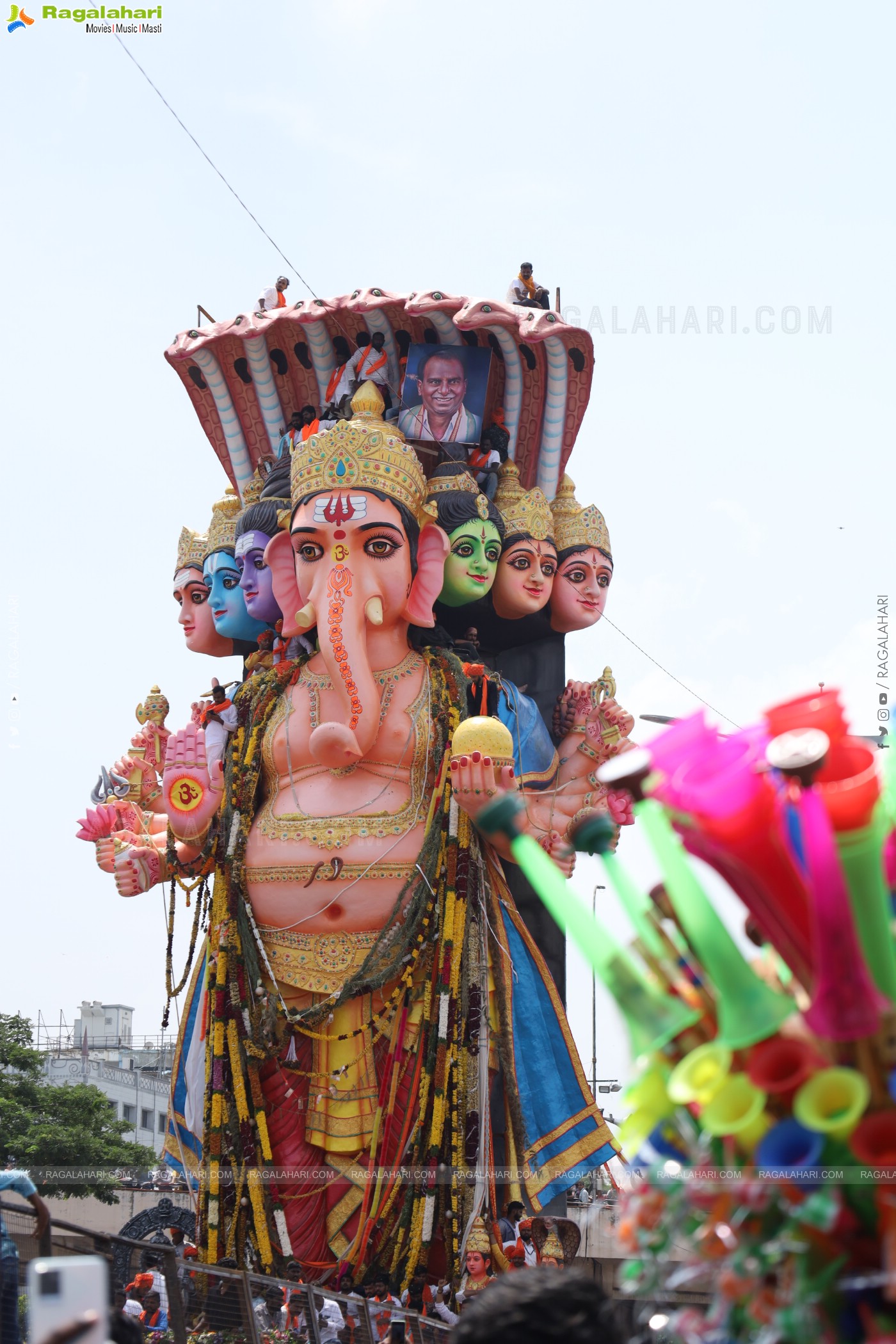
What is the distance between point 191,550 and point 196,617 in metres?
0.60

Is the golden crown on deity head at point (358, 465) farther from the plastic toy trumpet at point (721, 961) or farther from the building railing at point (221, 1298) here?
the plastic toy trumpet at point (721, 961)

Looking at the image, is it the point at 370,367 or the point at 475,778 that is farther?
the point at 370,367

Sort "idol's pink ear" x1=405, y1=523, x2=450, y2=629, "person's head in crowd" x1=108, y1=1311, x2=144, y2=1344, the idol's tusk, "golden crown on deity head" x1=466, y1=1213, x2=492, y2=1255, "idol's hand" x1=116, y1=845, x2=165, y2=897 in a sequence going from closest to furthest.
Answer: "person's head in crowd" x1=108, y1=1311, x2=144, y2=1344, "golden crown on deity head" x1=466, y1=1213, x2=492, y2=1255, the idol's tusk, "idol's pink ear" x1=405, y1=523, x2=450, y2=629, "idol's hand" x1=116, y1=845, x2=165, y2=897

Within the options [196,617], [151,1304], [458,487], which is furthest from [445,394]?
[151,1304]

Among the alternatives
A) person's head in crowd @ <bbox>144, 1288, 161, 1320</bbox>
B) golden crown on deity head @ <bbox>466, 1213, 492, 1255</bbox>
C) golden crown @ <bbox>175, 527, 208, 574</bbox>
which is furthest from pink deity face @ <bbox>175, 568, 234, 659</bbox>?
person's head in crowd @ <bbox>144, 1288, 161, 1320</bbox>

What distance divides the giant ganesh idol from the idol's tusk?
0.02m

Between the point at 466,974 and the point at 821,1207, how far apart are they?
9036mm

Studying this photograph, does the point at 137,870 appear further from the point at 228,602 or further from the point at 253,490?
the point at 253,490

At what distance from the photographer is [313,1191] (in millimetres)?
10844

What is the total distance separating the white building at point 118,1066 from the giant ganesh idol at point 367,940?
91.9 feet

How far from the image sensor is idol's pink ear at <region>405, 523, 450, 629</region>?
11.6 metres

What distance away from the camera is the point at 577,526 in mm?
12711

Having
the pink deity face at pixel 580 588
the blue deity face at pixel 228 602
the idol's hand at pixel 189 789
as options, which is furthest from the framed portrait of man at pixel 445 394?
the idol's hand at pixel 189 789

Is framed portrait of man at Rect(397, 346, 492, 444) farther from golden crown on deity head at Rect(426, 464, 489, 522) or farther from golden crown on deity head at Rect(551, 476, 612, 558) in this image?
golden crown on deity head at Rect(551, 476, 612, 558)
